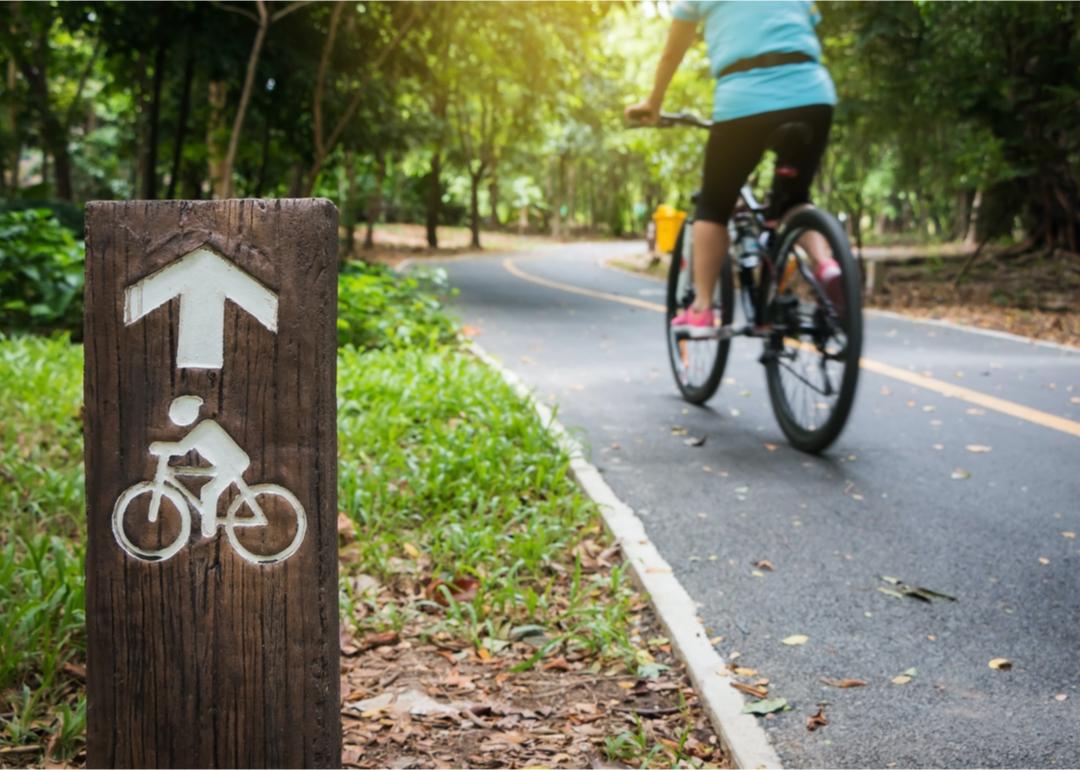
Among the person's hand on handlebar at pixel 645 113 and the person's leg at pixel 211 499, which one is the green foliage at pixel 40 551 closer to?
the person's leg at pixel 211 499

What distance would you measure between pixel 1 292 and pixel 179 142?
Result: 375cm

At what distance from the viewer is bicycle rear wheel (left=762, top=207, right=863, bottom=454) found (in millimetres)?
4488

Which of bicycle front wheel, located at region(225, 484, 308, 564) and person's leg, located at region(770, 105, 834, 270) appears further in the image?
person's leg, located at region(770, 105, 834, 270)

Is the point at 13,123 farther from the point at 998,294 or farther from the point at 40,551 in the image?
the point at 40,551

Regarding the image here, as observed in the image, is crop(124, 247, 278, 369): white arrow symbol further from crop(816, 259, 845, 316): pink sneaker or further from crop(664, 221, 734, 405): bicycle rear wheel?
crop(664, 221, 734, 405): bicycle rear wheel

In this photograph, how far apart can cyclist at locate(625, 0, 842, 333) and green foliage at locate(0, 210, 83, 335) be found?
5072mm

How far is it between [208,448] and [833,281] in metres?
3.44

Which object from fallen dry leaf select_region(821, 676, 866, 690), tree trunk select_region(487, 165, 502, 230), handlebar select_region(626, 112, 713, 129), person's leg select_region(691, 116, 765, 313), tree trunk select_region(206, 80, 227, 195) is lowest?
fallen dry leaf select_region(821, 676, 866, 690)

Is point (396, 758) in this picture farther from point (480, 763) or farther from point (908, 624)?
point (908, 624)

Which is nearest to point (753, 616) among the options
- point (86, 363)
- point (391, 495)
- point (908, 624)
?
point (908, 624)

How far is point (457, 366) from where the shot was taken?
6.47m

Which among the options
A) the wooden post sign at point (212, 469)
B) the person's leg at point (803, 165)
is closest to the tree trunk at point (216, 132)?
the person's leg at point (803, 165)

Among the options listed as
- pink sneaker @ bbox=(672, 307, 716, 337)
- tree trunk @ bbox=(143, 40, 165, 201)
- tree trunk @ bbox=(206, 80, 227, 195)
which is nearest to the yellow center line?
pink sneaker @ bbox=(672, 307, 716, 337)

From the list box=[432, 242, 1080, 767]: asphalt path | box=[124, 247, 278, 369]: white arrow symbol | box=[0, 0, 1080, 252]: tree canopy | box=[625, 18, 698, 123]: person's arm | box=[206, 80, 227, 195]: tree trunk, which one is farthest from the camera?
box=[206, 80, 227, 195]: tree trunk
